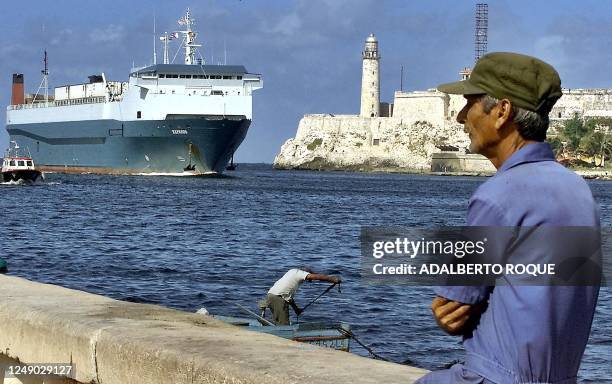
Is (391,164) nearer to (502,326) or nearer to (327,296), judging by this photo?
(327,296)

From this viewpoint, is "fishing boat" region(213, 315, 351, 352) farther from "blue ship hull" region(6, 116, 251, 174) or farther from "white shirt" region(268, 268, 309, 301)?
"blue ship hull" region(6, 116, 251, 174)

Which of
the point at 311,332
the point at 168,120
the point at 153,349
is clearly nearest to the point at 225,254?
the point at 311,332

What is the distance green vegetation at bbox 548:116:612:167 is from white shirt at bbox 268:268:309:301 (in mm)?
109127

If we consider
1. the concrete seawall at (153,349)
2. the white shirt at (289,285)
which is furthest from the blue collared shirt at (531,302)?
the white shirt at (289,285)

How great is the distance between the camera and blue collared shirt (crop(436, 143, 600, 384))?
221 cm

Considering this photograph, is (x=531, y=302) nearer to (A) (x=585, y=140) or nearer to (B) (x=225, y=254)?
(B) (x=225, y=254)

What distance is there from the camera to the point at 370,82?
451 feet

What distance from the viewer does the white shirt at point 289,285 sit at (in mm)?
9961

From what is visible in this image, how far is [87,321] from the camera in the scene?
12.7 ft

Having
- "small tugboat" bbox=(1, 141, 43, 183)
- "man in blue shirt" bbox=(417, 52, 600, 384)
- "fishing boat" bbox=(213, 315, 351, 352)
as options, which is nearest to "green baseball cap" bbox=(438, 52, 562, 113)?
"man in blue shirt" bbox=(417, 52, 600, 384)

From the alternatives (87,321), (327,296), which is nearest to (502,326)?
(87,321)

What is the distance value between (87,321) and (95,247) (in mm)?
20209

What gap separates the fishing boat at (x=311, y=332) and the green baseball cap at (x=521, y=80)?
6.25m

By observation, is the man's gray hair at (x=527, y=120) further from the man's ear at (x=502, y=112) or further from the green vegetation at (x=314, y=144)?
the green vegetation at (x=314, y=144)
